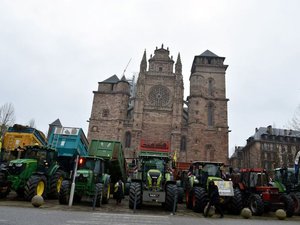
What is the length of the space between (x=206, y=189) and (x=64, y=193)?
6237 millimetres

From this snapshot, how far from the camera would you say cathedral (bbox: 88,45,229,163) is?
40.8 metres

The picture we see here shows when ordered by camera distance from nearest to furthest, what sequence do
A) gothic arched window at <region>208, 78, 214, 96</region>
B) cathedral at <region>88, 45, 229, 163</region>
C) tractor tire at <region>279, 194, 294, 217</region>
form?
tractor tire at <region>279, 194, 294, 217</region> < cathedral at <region>88, 45, 229, 163</region> < gothic arched window at <region>208, 78, 214, 96</region>

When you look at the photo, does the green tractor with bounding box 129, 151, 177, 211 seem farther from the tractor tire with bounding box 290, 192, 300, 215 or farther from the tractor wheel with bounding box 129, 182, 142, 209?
the tractor tire with bounding box 290, 192, 300, 215

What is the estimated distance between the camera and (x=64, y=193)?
1107 centimetres

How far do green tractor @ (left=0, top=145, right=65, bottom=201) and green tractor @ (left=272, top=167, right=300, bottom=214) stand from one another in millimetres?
11679

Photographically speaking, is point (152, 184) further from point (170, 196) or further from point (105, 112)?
point (105, 112)

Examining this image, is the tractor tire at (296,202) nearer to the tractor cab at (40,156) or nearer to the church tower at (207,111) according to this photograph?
the tractor cab at (40,156)

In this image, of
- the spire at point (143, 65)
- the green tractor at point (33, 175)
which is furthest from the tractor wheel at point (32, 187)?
the spire at point (143, 65)

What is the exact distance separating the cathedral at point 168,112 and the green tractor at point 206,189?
26279mm

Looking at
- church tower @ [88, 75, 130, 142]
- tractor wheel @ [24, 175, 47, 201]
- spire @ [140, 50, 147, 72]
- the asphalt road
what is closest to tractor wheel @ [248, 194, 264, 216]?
the asphalt road

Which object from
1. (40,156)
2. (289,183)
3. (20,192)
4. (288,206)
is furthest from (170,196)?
(289,183)

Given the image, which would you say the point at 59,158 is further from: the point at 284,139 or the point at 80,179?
the point at 284,139

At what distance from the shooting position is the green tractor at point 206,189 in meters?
10.6

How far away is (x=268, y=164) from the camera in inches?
2039
